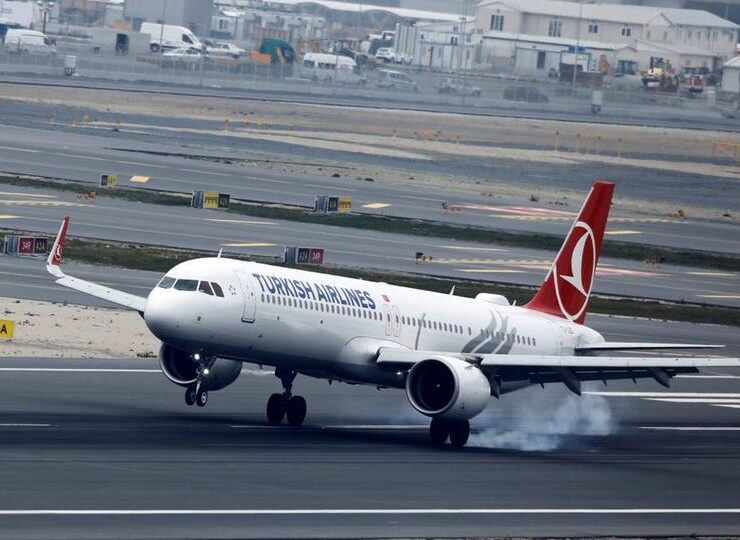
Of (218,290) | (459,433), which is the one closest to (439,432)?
(459,433)

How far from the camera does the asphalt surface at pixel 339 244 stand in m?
83.7

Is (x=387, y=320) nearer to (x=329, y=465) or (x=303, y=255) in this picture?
(x=329, y=465)

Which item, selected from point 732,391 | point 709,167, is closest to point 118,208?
point 732,391

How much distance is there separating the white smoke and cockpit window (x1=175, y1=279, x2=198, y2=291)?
955 cm

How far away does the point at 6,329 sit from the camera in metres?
57.8

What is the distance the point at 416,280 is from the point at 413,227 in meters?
21.4

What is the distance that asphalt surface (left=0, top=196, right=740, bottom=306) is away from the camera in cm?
8369

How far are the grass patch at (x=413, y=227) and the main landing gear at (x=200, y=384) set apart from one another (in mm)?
52801

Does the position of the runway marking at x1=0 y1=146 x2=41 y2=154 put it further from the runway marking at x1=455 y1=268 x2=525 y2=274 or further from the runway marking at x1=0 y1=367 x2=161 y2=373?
the runway marking at x1=0 y1=367 x2=161 y2=373

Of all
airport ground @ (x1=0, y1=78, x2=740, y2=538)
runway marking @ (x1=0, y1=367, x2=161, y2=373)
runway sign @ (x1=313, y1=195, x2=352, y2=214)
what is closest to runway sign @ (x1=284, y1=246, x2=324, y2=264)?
airport ground @ (x1=0, y1=78, x2=740, y2=538)

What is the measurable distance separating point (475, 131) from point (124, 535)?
151004 millimetres

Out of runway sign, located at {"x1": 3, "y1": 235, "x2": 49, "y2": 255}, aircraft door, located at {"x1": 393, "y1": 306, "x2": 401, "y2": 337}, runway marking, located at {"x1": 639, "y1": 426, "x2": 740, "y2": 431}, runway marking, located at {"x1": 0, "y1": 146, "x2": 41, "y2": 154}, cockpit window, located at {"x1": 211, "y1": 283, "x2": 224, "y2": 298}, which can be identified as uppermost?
cockpit window, located at {"x1": 211, "y1": 283, "x2": 224, "y2": 298}

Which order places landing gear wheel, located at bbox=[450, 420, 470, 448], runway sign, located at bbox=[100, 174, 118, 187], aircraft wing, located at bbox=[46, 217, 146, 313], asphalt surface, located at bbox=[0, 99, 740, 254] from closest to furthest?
1. landing gear wheel, located at bbox=[450, 420, 470, 448]
2. aircraft wing, located at bbox=[46, 217, 146, 313]
3. runway sign, located at bbox=[100, 174, 118, 187]
4. asphalt surface, located at bbox=[0, 99, 740, 254]

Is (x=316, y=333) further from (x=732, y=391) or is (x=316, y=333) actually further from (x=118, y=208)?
(x=118, y=208)
